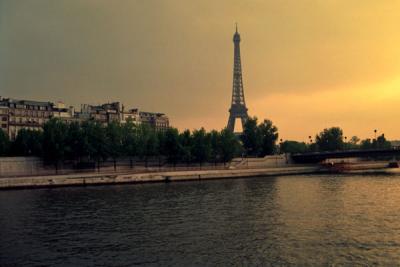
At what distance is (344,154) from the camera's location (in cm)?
12619

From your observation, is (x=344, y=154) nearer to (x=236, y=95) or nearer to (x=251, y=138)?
(x=251, y=138)

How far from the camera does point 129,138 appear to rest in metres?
108

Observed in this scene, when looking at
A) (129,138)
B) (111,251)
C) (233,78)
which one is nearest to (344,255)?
(111,251)

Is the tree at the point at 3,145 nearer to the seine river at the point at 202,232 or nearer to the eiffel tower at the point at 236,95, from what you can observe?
the seine river at the point at 202,232

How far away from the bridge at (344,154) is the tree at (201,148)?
3705 centimetres

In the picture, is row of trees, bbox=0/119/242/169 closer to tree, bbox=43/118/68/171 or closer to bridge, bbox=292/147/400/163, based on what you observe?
tree, bbox=43/118/68/171

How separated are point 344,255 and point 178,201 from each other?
1104 inches

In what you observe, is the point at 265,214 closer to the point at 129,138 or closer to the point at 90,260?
the point at 90,260

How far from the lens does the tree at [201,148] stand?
372ft

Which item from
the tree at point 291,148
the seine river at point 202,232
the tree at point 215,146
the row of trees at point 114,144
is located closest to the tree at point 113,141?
the row of trees at point 114,144

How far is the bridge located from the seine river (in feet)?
246

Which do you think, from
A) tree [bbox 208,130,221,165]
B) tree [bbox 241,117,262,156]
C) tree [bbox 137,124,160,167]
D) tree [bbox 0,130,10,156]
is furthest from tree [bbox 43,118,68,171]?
tree [bbox 241,117,262,156]

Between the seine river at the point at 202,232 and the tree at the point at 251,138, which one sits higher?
the tree at the point at 251,138

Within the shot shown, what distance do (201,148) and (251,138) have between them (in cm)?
3233
